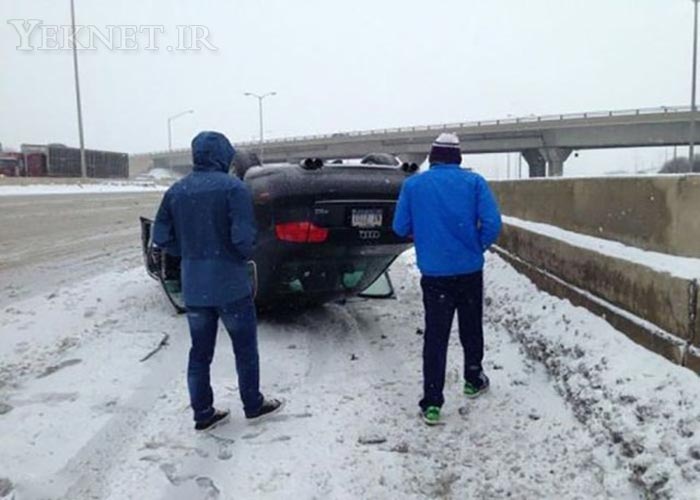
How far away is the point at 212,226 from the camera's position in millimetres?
4012

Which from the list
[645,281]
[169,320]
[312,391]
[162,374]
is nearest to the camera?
[645,281]

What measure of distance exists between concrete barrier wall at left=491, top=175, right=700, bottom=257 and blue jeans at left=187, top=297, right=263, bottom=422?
265 centimetres

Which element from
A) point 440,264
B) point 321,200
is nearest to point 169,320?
point 321,200

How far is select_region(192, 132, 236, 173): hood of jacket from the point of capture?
4.07m

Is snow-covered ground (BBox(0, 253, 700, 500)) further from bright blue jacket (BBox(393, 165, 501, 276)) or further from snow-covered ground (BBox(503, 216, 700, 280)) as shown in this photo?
bright blue jacket (BBox(393, 165, 501, 276))

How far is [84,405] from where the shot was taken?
442cm

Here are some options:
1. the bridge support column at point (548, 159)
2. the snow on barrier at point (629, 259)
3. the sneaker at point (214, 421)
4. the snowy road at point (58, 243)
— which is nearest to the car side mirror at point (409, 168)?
the snow on barrier at point (629, 259)

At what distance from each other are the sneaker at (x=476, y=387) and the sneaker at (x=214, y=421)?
1579mm

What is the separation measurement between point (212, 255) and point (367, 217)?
2.08 meters

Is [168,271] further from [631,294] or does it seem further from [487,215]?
[631,294]

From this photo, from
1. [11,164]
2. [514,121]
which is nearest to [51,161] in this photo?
[11,164]

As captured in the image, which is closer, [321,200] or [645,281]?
[645,281]

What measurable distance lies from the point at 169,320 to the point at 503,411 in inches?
152

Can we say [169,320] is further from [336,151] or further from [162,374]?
[336,151]
